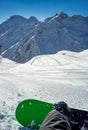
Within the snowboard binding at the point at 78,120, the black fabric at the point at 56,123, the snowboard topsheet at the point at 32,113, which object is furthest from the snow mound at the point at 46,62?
the black fabric at the point at 56,123

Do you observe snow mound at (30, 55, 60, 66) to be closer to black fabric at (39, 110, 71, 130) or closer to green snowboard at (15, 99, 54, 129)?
green snowboard at (15, 99, 54, 129)

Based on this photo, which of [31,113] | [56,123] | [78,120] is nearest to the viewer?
[56,123]

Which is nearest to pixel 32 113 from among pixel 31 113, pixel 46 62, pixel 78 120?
pixel 31 113

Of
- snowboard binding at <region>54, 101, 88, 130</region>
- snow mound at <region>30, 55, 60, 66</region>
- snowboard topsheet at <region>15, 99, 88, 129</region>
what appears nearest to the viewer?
snowboard binding at <region>54, 101, 88, 130</region>

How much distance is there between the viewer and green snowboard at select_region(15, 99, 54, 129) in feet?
23.4

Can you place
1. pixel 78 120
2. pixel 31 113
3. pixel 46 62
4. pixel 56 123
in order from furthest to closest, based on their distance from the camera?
1. pixel 46 62
2. pixel 31 113
3. pixel 78 120
4. pixel 56 123

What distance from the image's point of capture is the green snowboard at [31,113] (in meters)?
7.14

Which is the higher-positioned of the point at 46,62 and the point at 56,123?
the point at 46,62

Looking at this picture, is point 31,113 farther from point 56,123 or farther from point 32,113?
point 56,123

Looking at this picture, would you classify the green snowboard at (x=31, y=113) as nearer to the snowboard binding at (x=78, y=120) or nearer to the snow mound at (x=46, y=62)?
the snowboard binding at (x=78, y=120)

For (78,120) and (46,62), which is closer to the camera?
(78,120)

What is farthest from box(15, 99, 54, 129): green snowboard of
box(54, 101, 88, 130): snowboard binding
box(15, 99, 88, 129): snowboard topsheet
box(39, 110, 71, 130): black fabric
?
box(39, 110, 71, 130): black fabric

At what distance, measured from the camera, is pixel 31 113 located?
7227 millimetres

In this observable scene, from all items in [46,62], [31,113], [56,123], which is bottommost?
[31,113]
